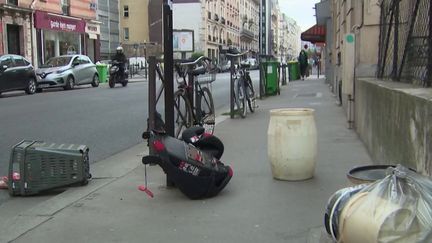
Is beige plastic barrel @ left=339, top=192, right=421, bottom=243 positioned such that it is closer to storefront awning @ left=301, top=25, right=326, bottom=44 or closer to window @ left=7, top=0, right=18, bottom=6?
storefront awning @ left=301, top=25, right=326, bottom=44

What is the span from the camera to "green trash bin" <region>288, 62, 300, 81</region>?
3042 cm

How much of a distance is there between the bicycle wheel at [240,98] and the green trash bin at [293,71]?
18614 mm

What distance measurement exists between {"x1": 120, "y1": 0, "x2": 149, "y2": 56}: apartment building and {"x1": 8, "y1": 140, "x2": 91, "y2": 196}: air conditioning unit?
2703 inches

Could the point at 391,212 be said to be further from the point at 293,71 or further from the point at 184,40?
the point at 184,40

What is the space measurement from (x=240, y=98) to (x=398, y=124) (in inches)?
278

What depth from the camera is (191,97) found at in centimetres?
821

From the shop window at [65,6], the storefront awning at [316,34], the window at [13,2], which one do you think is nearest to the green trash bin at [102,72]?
the window at [13,2]

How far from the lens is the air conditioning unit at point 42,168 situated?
5922 millimetres

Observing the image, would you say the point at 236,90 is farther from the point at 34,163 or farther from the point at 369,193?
the point at 369,193

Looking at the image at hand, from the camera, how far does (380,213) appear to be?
2.85 metres

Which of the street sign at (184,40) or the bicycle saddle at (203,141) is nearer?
the bicycle saddle at (203,141)

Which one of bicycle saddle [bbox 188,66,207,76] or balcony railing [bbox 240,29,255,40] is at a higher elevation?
balcony railing [bbox 240,29,255,40]

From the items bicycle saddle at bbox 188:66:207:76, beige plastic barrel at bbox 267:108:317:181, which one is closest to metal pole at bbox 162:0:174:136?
beige plastic barrel at bbox 267:108:317:181

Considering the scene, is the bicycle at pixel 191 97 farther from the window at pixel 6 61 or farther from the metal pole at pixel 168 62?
the window at pixel 6 61
